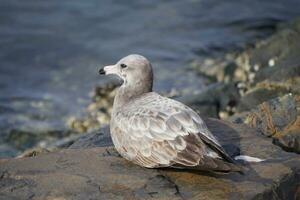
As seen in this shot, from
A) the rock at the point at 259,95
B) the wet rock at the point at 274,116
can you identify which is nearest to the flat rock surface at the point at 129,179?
the wet rock at the point at 274,116

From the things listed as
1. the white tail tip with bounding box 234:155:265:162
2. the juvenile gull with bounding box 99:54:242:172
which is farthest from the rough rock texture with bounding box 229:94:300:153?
the juvenile gull with bounding box 99:54:242:172

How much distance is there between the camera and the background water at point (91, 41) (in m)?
11.9

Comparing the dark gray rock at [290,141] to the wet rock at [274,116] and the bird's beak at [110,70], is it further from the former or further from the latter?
the bird's beak at [110,70]

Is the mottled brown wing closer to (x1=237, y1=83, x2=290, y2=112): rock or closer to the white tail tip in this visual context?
the white tail tip

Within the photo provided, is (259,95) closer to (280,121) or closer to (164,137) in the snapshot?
(280,121)

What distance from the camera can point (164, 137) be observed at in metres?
5.52

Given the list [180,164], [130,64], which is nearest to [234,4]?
[130,64]

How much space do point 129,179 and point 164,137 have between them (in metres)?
0.44

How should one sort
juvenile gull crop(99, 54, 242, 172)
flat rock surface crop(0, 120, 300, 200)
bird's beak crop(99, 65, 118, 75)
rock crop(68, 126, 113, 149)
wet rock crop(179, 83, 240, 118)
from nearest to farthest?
flat rock surface crop(0, 120, 300, 200)
juvenile gull crop(99, 54, 242, 172)
bird's beak crop(99, 65, 118, 75)
rock crop(68, 126, 113, 149)
wet rock crop(179, 83, 240, 118)

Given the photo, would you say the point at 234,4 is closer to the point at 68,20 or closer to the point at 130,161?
the point at 68,20

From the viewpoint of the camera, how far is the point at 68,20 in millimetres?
14867

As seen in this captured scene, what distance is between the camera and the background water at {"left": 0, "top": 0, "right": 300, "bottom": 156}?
1187cm

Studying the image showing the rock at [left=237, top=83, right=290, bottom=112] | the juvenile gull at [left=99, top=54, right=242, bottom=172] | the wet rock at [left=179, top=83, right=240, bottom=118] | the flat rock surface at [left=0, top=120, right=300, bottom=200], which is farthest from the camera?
the wet rock at [left=179, top=83, right=240, bottom=118]

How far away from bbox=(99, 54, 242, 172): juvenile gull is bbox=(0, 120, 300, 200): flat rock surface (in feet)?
0.47
